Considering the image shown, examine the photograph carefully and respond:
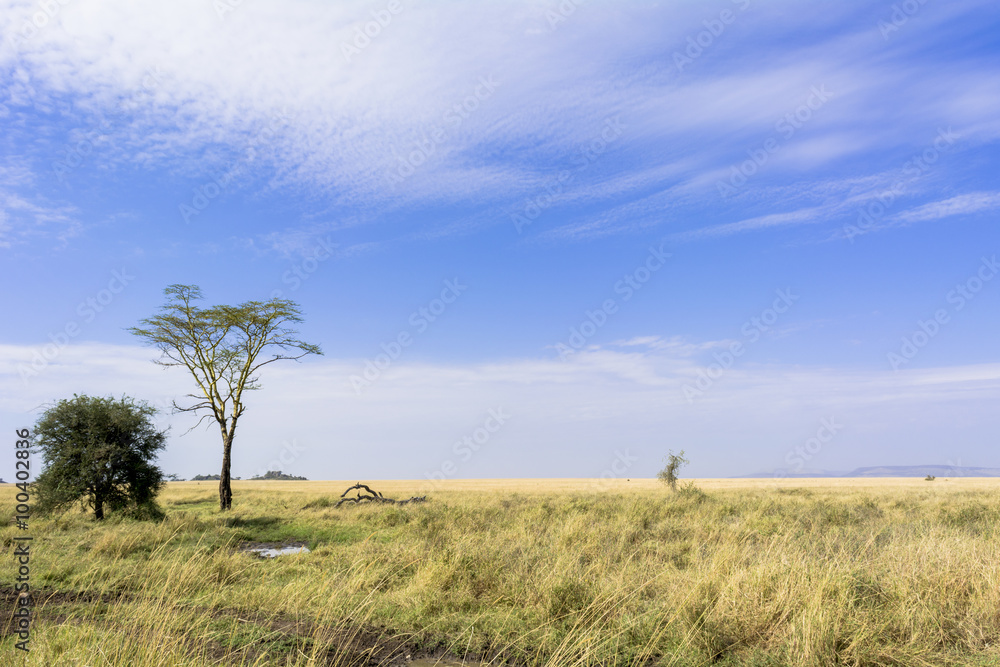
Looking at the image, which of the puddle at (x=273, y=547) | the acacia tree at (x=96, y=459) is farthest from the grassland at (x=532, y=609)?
the acacia tree at (x=96, y=459)

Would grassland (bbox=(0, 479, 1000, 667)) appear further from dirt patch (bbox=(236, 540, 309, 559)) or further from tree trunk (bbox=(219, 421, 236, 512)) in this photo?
tree trunk (bbox=(219, 421, 236, 512))

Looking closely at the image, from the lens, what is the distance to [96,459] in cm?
1983

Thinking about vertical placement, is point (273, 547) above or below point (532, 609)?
below

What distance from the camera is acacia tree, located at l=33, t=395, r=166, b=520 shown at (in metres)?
19.4

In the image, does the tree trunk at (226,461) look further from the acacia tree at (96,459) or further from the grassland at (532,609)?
the grassland at (532,609)

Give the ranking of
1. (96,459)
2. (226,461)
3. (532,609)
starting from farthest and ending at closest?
(226,461) < (96,459) < (532,609)

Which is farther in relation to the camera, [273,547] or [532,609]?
[273,547]

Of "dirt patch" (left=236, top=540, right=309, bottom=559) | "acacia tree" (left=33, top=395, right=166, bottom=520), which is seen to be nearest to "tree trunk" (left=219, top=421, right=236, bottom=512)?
"acacia tree" (left=33, top=395, right=166, bottom=520)

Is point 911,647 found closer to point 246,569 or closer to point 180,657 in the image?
point 180,657

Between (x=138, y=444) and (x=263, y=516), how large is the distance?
→ 519 cm

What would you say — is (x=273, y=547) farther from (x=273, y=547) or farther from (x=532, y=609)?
(x=532, y=609)

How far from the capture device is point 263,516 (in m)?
22.1

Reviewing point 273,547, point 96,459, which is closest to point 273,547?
point 273,547

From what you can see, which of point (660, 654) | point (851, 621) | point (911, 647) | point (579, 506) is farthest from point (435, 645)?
point (579, 506)
